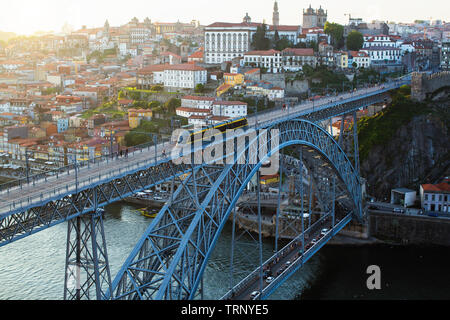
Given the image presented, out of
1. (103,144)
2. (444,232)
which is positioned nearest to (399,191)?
(444,232)

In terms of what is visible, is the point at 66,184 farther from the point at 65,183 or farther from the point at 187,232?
the point at 187,232

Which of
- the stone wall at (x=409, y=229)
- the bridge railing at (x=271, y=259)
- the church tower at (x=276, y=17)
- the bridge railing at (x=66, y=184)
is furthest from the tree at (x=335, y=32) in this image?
the bridge railing at (x=66, y=184)

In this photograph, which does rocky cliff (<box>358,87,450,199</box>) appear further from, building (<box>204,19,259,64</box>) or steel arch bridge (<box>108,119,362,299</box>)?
building (<box>204,19,259,64</box>)

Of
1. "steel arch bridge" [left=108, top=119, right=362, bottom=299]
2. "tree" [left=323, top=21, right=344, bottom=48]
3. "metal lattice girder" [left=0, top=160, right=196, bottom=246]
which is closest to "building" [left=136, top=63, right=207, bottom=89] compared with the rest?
"tree" [left=323, top=21, right=344, bottom=48]

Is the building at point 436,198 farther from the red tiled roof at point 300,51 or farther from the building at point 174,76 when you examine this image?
the building at point 174,76

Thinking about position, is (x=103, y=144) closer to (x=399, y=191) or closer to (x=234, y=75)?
(x=234, y=75)

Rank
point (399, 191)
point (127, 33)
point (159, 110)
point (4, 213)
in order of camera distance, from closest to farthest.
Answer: point (4, 213), point (399, 191), point (159, 110), point (127, 33)
